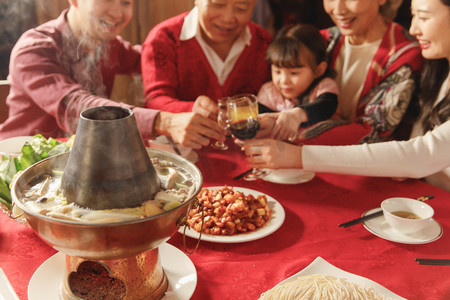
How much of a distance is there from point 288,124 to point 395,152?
620mm

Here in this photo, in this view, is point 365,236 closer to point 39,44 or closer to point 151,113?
point 151,113

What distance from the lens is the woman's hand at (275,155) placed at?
1867 millimetres

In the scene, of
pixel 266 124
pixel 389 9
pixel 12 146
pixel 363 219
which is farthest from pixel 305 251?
pixel 389 9

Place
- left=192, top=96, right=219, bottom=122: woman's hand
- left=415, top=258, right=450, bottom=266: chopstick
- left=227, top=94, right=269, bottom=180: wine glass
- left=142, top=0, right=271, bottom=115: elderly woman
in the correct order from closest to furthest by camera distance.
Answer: left=415, top=258, right=450, bottom=266: chopstick < left=227, top=94, right=269, bottom=180: wine glass < left=192, top=96, right=219, bottom=122: woman's hand < left=142, top=0, right=271, bottom=115: elderly woman

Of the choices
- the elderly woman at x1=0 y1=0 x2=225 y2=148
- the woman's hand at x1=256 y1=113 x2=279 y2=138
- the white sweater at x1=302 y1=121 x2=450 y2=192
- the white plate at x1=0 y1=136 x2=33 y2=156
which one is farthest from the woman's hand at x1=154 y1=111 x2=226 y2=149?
the white plate at x1=0 y1=136 x2=33 y2=156

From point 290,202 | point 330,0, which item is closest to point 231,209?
point 290,202

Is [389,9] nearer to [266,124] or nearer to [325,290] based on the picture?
[266,124]

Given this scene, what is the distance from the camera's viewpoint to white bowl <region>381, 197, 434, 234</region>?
139 cm

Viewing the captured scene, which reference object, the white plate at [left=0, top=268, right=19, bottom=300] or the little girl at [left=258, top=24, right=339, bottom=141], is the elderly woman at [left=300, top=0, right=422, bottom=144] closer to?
the little girl at [left=258, top=24, right=339, bottom=141]

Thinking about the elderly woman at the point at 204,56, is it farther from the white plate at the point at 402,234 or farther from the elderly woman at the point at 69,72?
the white plate at the point at 402,234

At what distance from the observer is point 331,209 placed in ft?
5.26

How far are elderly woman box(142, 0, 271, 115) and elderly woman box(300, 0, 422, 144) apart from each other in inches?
A: 22.1

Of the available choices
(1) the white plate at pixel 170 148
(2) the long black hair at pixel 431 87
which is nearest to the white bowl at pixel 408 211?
(2) the long black hair at pixel 431 87

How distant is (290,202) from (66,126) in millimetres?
1468
